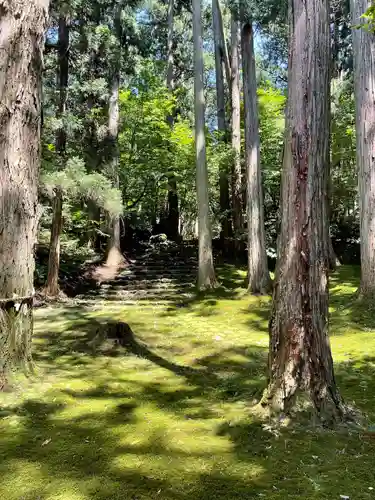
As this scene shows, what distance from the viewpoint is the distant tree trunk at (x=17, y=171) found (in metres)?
3.99

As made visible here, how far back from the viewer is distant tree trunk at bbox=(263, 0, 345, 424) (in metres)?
3.27

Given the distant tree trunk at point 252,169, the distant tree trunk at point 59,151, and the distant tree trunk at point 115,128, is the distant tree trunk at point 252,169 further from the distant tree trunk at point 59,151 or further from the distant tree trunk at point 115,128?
the distant tree trunk at point 59,151

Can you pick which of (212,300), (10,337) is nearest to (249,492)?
(10,337)

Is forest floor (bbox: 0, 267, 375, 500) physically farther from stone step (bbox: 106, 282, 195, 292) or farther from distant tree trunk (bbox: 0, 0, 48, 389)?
stone step (bbox: 106, 282, 195, 292)

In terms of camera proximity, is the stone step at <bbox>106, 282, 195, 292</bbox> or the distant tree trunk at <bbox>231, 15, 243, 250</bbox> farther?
the distant tree trunk at <bbox>231, 15, 243, 250</bbox>

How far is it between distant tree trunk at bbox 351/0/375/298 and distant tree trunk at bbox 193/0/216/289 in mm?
4412

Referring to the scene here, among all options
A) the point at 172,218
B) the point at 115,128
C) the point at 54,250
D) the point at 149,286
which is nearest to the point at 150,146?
the point at 115,128

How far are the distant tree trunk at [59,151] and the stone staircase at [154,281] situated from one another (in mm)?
1005

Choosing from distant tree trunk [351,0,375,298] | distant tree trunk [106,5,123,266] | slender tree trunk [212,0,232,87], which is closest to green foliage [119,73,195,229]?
distant tree trunk [106,5,123,266]

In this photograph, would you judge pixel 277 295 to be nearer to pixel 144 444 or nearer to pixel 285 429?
pixel 285 429

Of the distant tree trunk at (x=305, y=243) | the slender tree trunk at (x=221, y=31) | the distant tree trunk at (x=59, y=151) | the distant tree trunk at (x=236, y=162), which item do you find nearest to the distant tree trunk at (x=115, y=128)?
the distant tree trunk at (x=59, y=151)

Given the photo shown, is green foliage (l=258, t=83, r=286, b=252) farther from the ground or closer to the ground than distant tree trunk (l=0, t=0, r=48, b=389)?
farther from the ground

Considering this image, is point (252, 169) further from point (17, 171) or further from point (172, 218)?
point (172, 218)

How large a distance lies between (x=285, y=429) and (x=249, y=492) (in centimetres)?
89
